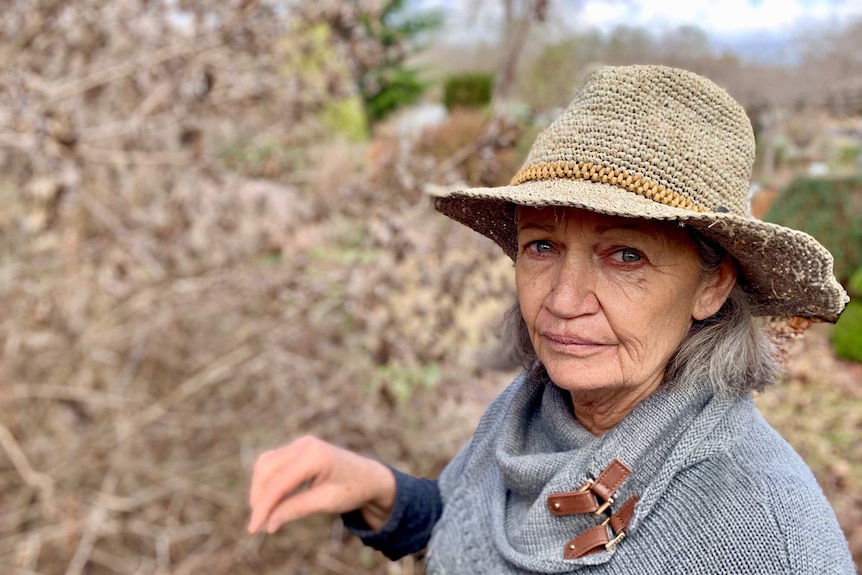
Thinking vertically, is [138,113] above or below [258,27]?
below

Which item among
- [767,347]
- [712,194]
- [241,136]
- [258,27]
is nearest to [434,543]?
[767,347]

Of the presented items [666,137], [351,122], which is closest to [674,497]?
[666,137]

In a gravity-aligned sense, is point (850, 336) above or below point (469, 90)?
above

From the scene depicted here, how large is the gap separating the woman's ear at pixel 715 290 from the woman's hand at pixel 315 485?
2.95 feet

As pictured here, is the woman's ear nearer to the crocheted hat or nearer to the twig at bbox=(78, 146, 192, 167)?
the crocheted hat

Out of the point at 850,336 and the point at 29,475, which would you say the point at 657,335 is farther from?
the point at 850,336

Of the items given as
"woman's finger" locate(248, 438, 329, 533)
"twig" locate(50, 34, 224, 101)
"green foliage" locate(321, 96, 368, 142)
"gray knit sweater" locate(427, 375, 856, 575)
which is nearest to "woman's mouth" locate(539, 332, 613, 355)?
"gray knit sweater" locate(427, 375, 856, 575)

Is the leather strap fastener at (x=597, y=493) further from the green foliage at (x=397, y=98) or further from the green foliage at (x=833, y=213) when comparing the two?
the green foliage at (x=397, y=98)

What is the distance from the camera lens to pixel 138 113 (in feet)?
12.7

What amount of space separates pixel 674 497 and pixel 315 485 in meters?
0.86

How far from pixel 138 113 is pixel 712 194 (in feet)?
11.0

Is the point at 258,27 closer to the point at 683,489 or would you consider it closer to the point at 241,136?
the point at 241,136

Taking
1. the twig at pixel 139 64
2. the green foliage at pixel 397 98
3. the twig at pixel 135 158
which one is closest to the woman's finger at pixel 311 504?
the twig at pixel 135 158

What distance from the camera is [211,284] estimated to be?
4129 millimetres
